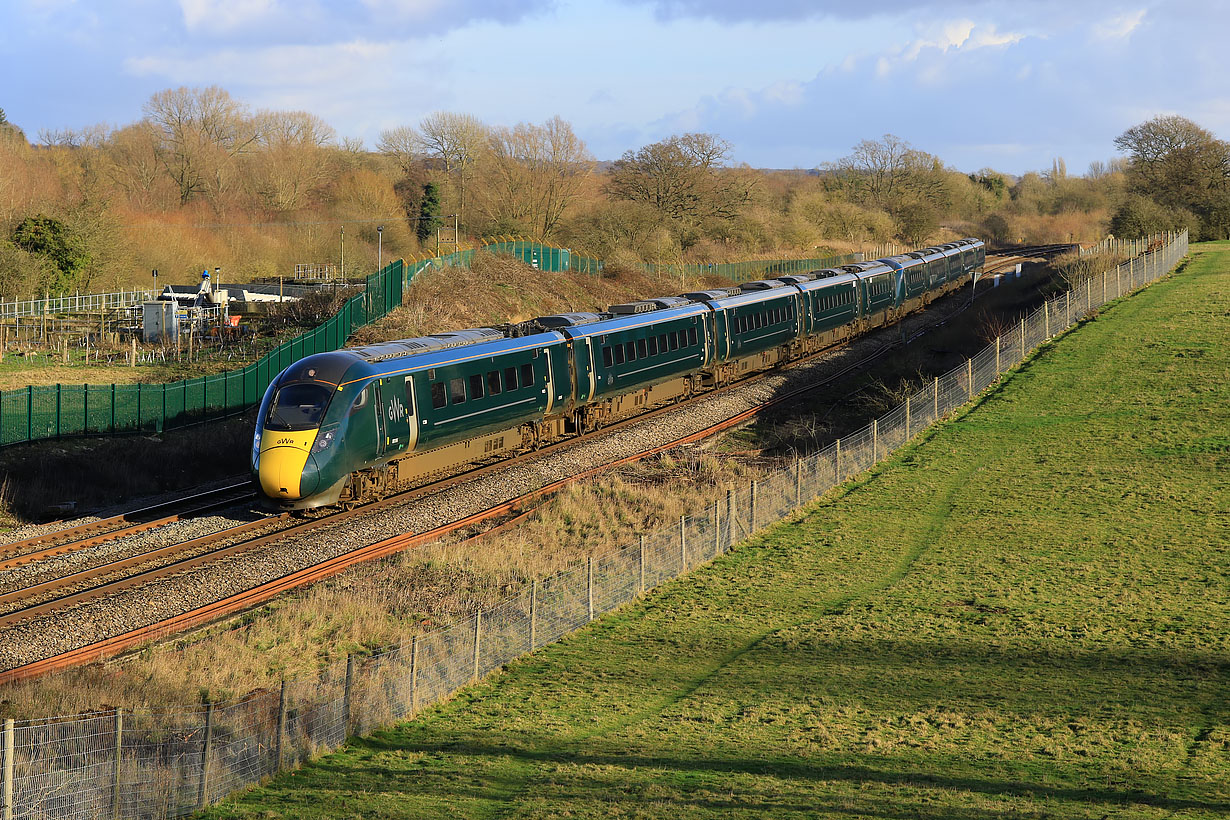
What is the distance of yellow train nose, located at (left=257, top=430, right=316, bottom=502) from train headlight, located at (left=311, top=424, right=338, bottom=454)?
0.09 meters


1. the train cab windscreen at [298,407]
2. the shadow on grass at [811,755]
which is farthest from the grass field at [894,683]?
the train cab windscreen at [298,407]

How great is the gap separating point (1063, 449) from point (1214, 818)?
769 inches

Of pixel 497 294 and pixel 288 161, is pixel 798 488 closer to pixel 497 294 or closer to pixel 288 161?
pixel 497 294

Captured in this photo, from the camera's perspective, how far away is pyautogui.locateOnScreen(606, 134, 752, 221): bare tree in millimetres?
91188

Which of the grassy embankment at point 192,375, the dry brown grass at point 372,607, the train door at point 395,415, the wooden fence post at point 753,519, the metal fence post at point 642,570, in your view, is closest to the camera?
the dry brown grass at point 372,607

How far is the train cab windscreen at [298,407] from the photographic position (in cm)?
2119

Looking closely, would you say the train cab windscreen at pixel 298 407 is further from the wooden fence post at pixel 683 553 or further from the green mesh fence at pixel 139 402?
the green mesh fence at pixel 139 402

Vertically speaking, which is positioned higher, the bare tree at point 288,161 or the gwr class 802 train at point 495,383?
the bare tree at point 288,161

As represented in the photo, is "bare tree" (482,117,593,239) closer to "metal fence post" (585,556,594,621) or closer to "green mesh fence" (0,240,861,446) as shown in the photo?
"green mesh fence" (0,240,861,446)

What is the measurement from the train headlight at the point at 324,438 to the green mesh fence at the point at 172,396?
1080cm

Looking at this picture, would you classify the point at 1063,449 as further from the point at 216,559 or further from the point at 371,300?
the point at 371,300

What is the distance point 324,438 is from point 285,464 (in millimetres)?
876

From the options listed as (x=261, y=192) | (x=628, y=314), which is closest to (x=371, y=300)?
(x=628, y=314)

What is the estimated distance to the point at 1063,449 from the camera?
92.1 feet
